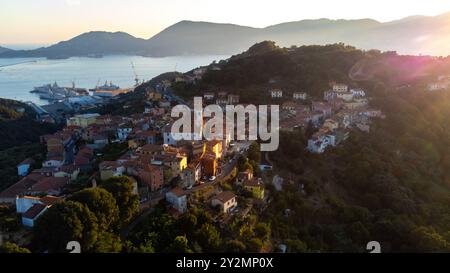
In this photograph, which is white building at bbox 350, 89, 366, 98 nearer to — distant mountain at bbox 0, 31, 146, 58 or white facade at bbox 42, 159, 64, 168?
white facade at bbox 42, 159, 64, 168

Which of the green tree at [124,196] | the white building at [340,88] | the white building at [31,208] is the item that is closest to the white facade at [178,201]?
the green tree at [124,196]

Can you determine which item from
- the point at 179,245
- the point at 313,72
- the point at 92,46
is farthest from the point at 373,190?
the point at 92,46

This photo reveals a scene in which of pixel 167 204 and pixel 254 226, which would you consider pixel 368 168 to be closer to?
pixel 254 226

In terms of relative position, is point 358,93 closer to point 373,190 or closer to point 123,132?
point 373,190

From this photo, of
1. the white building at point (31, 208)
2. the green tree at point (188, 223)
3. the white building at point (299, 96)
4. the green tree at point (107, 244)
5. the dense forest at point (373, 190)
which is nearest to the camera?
the green tree at point (107, 244)

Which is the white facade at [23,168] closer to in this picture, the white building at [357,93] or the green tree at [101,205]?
the green tree at [101,205]
